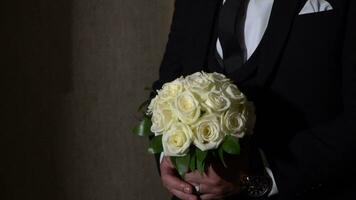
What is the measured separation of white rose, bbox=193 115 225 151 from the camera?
830 millimetres

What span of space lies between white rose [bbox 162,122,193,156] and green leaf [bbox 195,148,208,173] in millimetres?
22

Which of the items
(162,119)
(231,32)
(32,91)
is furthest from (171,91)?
(32,91)

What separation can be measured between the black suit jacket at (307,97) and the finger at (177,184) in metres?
0.19

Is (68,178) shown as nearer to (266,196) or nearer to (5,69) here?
(5,69)

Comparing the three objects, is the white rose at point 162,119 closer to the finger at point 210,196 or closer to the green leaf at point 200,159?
the green leaf at point 200,159

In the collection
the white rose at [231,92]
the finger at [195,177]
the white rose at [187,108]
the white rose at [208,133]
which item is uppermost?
the white rose at [231,92]

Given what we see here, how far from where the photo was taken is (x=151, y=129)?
0.92m

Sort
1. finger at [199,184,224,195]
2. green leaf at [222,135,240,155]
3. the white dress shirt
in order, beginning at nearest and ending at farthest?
green leaf at [222,135,240,155]
finger at [199,184,224,195]
the white dress shirt

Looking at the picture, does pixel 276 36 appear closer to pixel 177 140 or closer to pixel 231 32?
pixel 231 32

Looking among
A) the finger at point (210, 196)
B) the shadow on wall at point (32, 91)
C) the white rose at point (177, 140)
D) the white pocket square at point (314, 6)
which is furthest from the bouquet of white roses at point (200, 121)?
the shadow on wall at point (32, 91)

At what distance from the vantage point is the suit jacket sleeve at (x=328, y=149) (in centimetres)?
94

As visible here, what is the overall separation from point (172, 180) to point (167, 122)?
0.17m

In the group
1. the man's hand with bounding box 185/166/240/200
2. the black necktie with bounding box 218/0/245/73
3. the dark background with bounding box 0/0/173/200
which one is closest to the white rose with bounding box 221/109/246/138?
the man's hand with bounding box 185/166/240/200

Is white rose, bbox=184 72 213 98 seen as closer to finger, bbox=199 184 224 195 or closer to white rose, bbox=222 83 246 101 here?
white rose, bbox=222 83 246 101
